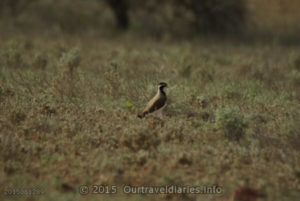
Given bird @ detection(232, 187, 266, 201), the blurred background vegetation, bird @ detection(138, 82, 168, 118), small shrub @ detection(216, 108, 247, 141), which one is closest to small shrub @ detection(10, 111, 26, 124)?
bird @ detection(138, 82, 168, 118)

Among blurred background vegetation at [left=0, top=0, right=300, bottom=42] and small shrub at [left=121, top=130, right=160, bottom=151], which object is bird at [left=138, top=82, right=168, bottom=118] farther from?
blurred background vegetation at [left=0, top=0, right=300, bottom=42]

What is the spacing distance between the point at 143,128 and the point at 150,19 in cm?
1461

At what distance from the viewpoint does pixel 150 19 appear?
23344 millimetres

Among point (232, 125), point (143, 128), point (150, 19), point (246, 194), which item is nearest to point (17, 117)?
point (143, 128)

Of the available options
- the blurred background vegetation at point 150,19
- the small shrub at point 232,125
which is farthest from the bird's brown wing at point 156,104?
the blurred background vegetation at point 150,19

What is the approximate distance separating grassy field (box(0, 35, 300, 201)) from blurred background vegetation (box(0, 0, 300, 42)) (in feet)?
22.9

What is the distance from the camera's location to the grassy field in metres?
8.05

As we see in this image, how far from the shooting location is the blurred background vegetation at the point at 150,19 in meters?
21.7

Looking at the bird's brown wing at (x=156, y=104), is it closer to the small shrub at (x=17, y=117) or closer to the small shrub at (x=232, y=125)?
the small shrub at (x=232, y=125)

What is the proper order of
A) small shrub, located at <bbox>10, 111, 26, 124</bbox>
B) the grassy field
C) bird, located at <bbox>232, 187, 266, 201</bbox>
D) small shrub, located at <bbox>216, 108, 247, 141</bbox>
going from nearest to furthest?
bird, located at <bbox>232, 187, 266, 201</bbox>, the grassy field, small shrub, located at <bbox>216, 108, 247, 141</bbox>, small shrub, located at <bbox>10, 111, 26, 124</bbox>

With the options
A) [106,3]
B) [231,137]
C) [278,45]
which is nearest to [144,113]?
[231,137]

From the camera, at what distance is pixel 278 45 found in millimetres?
20094

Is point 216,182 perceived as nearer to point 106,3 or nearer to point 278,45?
point 278,45

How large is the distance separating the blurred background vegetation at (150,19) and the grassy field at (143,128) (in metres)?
6.97
